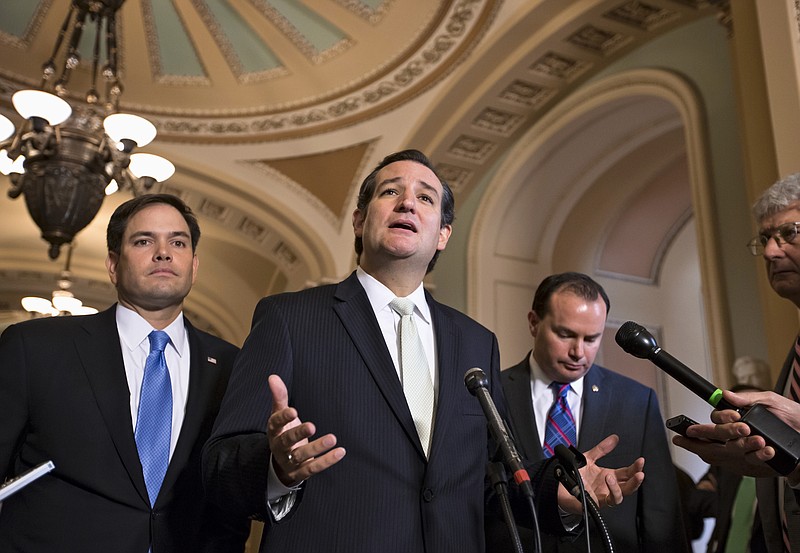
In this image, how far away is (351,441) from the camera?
1660 mm

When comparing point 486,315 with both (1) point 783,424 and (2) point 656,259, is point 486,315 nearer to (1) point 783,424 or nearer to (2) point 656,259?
(2) point 656,259

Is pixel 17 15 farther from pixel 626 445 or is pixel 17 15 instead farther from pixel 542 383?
pixel 626 445

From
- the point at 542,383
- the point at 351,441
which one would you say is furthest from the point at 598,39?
the point at 351,441

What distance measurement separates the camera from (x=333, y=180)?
8602 millimetres

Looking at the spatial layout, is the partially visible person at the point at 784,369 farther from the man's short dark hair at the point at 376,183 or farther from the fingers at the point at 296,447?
the fingers at the point at 296,447

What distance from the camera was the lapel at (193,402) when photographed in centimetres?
197

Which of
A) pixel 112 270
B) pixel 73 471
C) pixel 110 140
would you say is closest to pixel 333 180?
pixel 110 140

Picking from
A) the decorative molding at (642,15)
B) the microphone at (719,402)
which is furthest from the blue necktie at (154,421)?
the decorative molding at (642,15)

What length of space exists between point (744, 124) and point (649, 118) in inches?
123

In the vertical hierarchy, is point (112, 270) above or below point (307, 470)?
above

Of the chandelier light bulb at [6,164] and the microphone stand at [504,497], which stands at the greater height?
→ the chandelier light bulb at [6,164]

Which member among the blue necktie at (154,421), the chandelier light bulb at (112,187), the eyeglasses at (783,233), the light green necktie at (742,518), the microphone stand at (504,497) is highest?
the chandelier light bulb at (112,187)

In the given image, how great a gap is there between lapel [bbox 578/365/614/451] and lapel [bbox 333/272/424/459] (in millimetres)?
1029

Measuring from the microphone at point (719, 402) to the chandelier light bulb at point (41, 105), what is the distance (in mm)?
4655
